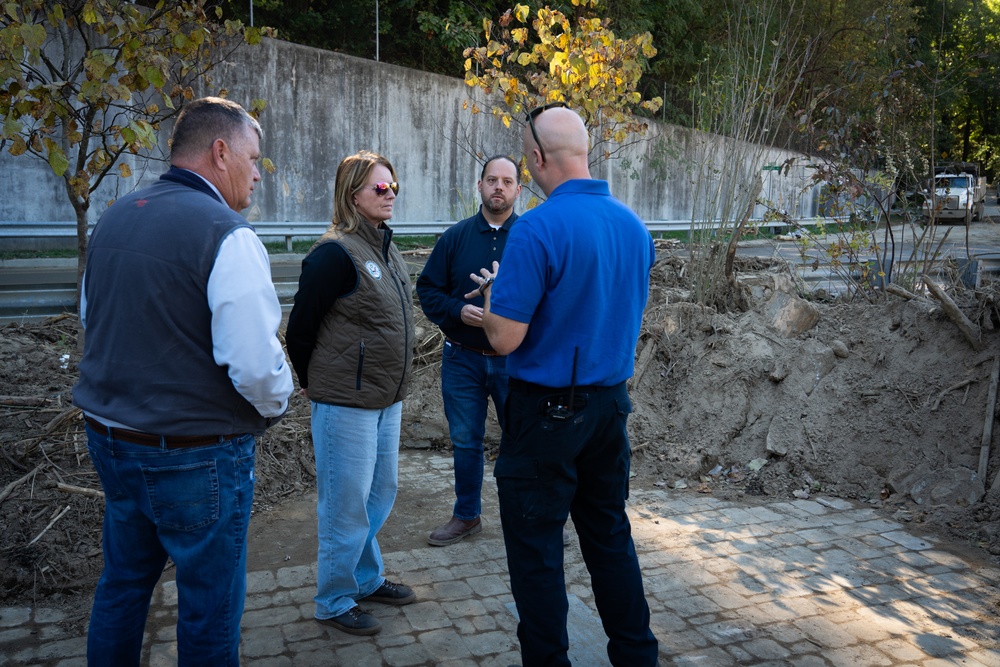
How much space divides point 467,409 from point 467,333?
45 cm

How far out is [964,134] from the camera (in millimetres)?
40094

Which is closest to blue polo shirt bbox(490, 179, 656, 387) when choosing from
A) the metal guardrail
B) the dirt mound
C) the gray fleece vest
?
the gray fleece vest

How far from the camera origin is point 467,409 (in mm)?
4840

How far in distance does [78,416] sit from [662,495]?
375 centimetres

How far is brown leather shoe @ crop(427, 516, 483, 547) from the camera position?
15.9 feet

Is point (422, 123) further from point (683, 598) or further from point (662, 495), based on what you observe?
point (683, 598)

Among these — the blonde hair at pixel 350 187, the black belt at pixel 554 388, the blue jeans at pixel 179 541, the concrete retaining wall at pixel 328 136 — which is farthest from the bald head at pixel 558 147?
the concrete retaining wall at pixel 328 136

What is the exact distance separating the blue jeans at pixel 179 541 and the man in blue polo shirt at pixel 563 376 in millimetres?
972

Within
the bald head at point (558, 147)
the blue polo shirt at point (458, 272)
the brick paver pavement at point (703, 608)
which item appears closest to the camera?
the bald head at point (558, 147)

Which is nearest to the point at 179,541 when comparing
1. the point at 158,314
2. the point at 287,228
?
the point at 158,314

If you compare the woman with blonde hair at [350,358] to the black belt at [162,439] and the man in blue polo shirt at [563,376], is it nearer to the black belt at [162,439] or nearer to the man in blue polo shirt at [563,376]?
the man in blue polo shirt at [563,376]

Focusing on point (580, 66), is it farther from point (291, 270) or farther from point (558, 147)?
point (291, 270)

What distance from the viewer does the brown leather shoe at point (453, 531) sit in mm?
4852

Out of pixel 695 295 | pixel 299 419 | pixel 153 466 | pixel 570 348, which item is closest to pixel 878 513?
pixel 695 295
